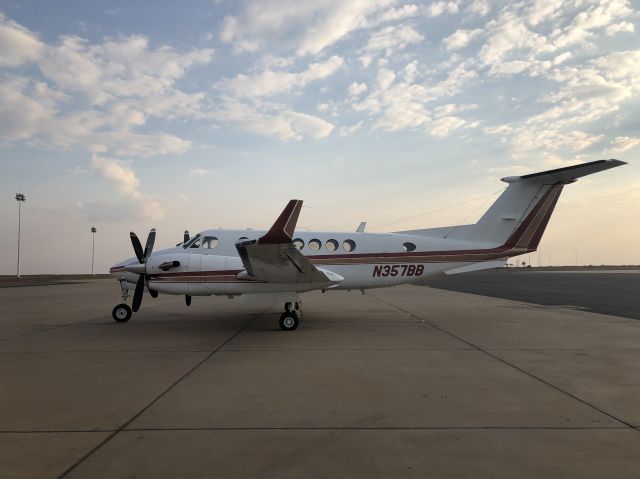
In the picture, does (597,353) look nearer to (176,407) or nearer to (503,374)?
(503,374)

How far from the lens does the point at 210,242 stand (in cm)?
1335

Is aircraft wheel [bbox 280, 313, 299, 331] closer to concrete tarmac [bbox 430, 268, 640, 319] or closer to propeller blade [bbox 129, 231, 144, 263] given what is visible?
propeller blade [bbox 129, 231, 144, 263]

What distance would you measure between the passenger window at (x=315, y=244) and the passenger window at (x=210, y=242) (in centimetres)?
290

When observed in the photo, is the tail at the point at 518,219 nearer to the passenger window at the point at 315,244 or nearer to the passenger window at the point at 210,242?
the passenger window at the point at 315,244

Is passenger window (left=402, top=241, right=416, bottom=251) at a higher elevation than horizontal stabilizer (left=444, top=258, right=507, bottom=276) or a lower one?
higher

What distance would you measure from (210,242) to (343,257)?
411 centimetres

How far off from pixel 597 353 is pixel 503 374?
305 cm

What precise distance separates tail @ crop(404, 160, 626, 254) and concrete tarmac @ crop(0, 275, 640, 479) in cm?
412

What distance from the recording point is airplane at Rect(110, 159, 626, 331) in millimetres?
11930

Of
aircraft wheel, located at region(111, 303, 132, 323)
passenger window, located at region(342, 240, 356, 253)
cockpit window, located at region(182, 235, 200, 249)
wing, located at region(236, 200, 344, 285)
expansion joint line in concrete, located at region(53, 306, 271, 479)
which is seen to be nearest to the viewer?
expansion joint line in concrete, located at region(53, 306, 271, 479)

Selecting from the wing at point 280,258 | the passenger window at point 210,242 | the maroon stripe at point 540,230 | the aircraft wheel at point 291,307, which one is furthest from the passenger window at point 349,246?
the maroon stripe at point 540,230

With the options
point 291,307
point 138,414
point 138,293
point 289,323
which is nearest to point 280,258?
point 291,307

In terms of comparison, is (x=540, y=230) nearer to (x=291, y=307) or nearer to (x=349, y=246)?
(x=349, y=246)

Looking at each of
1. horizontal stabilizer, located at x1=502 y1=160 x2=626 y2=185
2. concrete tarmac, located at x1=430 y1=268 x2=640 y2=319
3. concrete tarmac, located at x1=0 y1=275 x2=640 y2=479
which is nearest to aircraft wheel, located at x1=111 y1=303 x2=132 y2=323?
concrete tarmac, located at x1=0 y1=275 x2=640 y2=479
